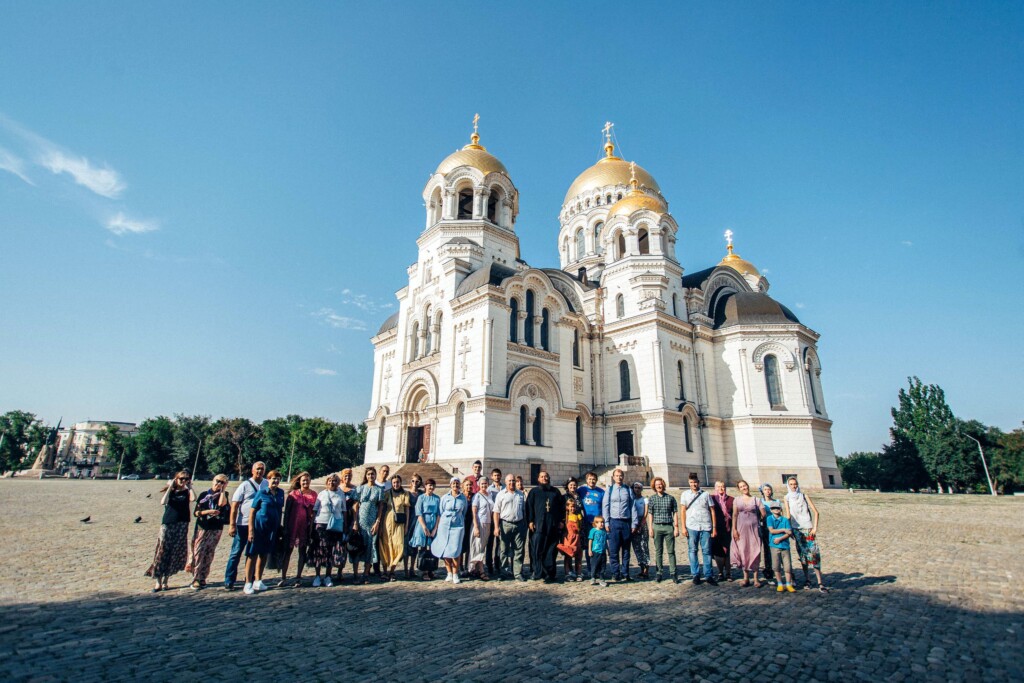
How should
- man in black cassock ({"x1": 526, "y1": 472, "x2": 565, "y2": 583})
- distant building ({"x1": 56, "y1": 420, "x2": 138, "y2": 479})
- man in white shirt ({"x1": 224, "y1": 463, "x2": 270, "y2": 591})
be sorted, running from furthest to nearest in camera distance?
distant building ({"x1": 56, "y1": 420, "x2": 138, "y2": 479}) < man in black cassock ({"x1": 526, "y1": 472, "x2": 565, "y2": 583}) < man in white shirt ({"x1": 224, "y1": 463, "x2": 270, "y2": 591})

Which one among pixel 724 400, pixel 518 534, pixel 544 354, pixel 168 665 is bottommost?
pixel 168 665

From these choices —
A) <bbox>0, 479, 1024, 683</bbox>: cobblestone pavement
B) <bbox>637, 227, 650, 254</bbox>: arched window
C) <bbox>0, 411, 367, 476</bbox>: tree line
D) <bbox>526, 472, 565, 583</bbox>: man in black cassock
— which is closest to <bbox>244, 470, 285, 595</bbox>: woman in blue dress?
<bbox>0, 479, 1024, 683</bbox>: cobblestone pavement

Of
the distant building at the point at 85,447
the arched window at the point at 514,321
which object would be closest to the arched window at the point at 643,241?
the arched window at the point at 514,321

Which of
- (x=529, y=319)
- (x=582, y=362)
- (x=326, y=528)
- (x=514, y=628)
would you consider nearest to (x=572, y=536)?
(x=514, y=628)

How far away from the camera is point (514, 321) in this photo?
24578 millimetres

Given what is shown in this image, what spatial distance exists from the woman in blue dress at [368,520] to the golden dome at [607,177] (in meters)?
32.6

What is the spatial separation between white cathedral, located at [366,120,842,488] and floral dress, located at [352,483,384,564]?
1366 cm

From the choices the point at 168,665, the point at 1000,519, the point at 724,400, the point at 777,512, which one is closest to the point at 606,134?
the point at 724,400

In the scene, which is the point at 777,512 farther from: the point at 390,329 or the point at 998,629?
the point at 390,329

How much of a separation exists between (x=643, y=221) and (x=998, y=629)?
84.7 ft

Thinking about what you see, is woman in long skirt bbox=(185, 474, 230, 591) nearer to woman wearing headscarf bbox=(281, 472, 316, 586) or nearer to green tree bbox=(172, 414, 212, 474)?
woman wearing headscarf bbox=(281, 472, 316, 586)

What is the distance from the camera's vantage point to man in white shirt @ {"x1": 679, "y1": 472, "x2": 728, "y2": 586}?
734 cm

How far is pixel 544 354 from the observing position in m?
25.0

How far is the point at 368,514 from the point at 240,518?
173 centimetres
